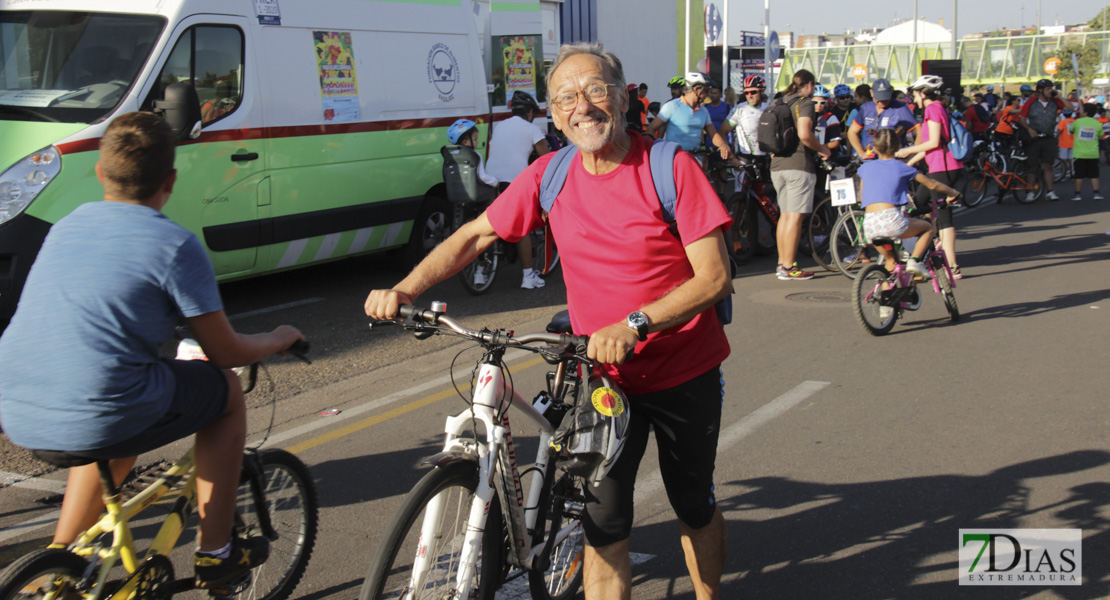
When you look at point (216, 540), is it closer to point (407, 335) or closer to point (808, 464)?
point (808, 464)

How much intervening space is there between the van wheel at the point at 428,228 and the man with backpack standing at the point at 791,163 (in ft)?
10.7

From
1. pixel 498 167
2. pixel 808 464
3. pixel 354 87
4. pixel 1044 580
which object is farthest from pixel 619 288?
pixel 498 167

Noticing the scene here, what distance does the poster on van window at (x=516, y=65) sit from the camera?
14.4 metres

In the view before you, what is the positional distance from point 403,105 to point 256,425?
4.52m

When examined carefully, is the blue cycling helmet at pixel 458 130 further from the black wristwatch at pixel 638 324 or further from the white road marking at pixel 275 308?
the black wristwatch at pixel 638 324

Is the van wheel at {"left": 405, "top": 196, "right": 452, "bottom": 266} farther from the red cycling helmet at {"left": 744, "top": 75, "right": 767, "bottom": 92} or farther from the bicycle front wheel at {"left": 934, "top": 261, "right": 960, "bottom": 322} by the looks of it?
the bicycle front wheel at {"left": 934, "top": 261, "right": 960, "bottom": 322}

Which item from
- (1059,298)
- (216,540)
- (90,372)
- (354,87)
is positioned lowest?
(1059,298)

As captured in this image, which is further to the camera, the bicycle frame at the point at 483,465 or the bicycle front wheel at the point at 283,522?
the bicycle front wheel at the point at 283,522

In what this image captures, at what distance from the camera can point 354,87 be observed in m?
8.94

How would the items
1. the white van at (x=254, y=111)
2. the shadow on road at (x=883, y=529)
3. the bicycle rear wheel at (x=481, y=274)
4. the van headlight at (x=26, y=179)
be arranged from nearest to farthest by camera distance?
the shadow on road at (x=883, y=529) → the van headlight at (x=26, y=179) → the white van at (x=254, y=111) → the bicycle rear wheel at (x=481, y=274)

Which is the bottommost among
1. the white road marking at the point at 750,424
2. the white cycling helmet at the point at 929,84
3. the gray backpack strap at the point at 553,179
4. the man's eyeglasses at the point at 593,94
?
the white road marking at the point at 750,424

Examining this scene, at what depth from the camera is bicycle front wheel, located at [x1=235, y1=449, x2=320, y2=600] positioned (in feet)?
11.3

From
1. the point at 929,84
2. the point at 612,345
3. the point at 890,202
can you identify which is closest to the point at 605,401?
the point at 612,345

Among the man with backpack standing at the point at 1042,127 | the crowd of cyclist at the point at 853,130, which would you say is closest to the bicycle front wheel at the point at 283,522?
the crowd of cyclist at the point at 853,130
